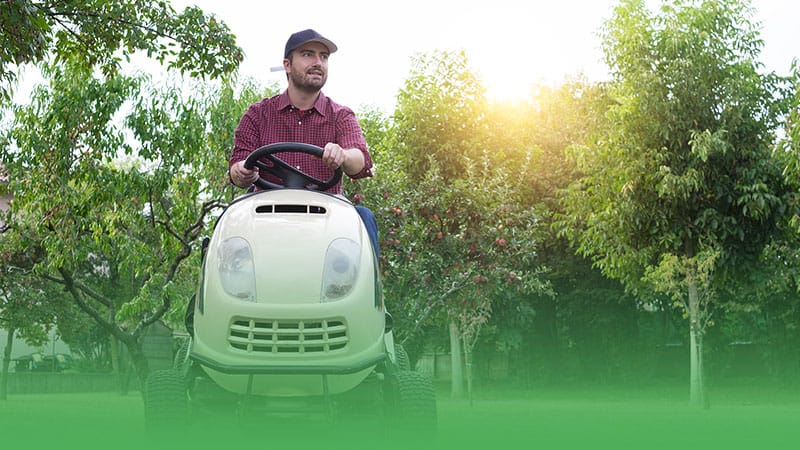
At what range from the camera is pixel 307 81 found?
489cm

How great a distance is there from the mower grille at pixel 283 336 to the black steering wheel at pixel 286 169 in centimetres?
98

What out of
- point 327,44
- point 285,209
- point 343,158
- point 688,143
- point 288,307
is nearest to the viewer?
point 288,307

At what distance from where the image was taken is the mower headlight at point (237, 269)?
153 inches

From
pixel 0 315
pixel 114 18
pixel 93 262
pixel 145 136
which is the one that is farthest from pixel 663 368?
pixel 114 18

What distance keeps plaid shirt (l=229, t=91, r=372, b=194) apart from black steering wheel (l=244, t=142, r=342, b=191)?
31 centimetres

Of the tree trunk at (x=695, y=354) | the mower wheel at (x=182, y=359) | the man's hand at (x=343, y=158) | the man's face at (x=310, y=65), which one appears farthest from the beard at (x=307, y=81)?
the tree trunk at (x=695, y=354)

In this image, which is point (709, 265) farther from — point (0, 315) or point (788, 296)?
point (0, 315)

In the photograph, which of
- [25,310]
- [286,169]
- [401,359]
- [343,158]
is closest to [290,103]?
[286,169]

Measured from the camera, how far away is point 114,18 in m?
11.9

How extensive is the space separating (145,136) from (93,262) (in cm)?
1568

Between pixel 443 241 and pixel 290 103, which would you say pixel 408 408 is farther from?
pixel 443 241

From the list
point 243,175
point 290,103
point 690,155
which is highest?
point 690,155

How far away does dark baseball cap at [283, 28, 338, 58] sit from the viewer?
187 inches

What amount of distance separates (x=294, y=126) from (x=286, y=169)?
516mm
